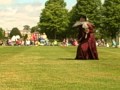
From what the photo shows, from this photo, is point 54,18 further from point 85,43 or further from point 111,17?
point 85,43

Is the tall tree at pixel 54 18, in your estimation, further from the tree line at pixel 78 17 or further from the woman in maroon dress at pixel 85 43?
the woman in maroon dress at pixel 85 43

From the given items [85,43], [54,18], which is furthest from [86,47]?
[54,18]

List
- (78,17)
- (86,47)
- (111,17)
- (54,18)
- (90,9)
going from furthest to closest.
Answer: (54,18)
(90,9)
(78,17)
(111,17)
(86,47)

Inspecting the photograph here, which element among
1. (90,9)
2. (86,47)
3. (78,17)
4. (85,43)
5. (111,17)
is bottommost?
(86,47)

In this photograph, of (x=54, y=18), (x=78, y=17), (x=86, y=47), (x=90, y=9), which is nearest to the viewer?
(x=86, y=47)

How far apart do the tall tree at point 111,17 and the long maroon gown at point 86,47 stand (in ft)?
235

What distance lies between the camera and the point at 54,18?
365 ft

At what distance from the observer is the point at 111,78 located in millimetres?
14531

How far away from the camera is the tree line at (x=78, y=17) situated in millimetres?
98525

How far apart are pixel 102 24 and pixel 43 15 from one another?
1866 centimetres

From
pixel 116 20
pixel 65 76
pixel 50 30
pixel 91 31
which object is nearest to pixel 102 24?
pixel 116 20

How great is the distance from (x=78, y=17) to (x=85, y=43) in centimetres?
7823

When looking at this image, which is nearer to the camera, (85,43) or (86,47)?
(86,47)

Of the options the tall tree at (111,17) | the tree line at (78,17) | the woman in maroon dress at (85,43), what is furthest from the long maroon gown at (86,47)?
the tall tree at (111,17)
